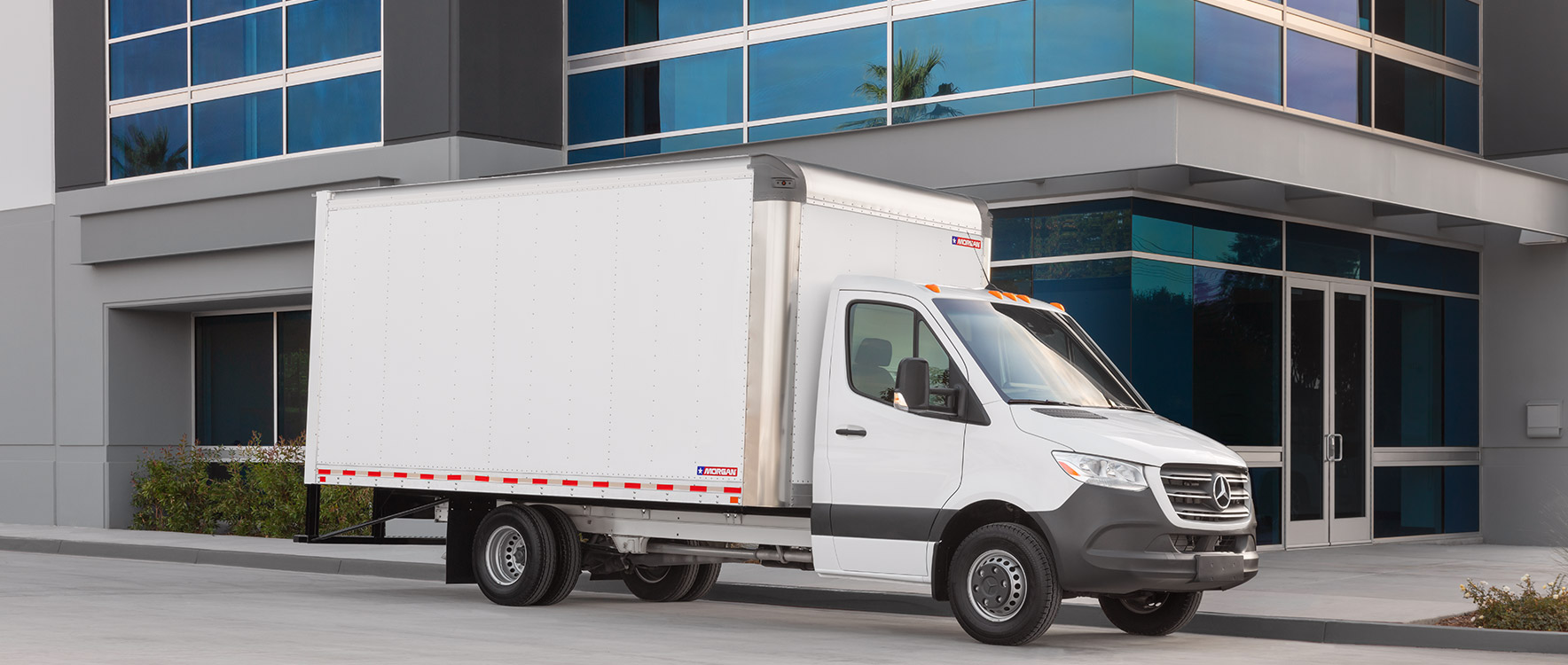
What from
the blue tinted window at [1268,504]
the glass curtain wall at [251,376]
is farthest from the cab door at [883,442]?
the glass curtain wall at [251,376]

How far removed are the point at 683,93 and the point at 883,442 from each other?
10197 millimetres

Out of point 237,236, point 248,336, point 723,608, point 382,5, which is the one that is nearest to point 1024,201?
point 723,608

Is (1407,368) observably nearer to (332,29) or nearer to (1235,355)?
(1235,355)

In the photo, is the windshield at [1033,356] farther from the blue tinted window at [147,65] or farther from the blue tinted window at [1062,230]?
the blue tinted window at [147,65]

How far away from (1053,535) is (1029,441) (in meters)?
0.61

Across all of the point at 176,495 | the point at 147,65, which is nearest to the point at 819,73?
the point at 147,65

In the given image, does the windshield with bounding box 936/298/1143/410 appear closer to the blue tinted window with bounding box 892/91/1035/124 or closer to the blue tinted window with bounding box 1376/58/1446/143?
the blue tinted window with bounding box 892/91/1035/124

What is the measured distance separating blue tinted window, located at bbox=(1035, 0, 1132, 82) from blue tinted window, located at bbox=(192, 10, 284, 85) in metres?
11.3

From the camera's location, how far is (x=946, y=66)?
687 inches

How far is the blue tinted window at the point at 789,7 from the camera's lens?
18469mm

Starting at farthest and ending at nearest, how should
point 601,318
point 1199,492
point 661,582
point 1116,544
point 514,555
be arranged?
1. point 661,582
2. point 514,555
3. point 601,318
4. point 1199,492
5. point 1116,544

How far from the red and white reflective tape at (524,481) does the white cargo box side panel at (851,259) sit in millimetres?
688

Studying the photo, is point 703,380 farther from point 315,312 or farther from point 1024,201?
point 1024,201

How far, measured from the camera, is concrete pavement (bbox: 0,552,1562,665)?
381 inches
